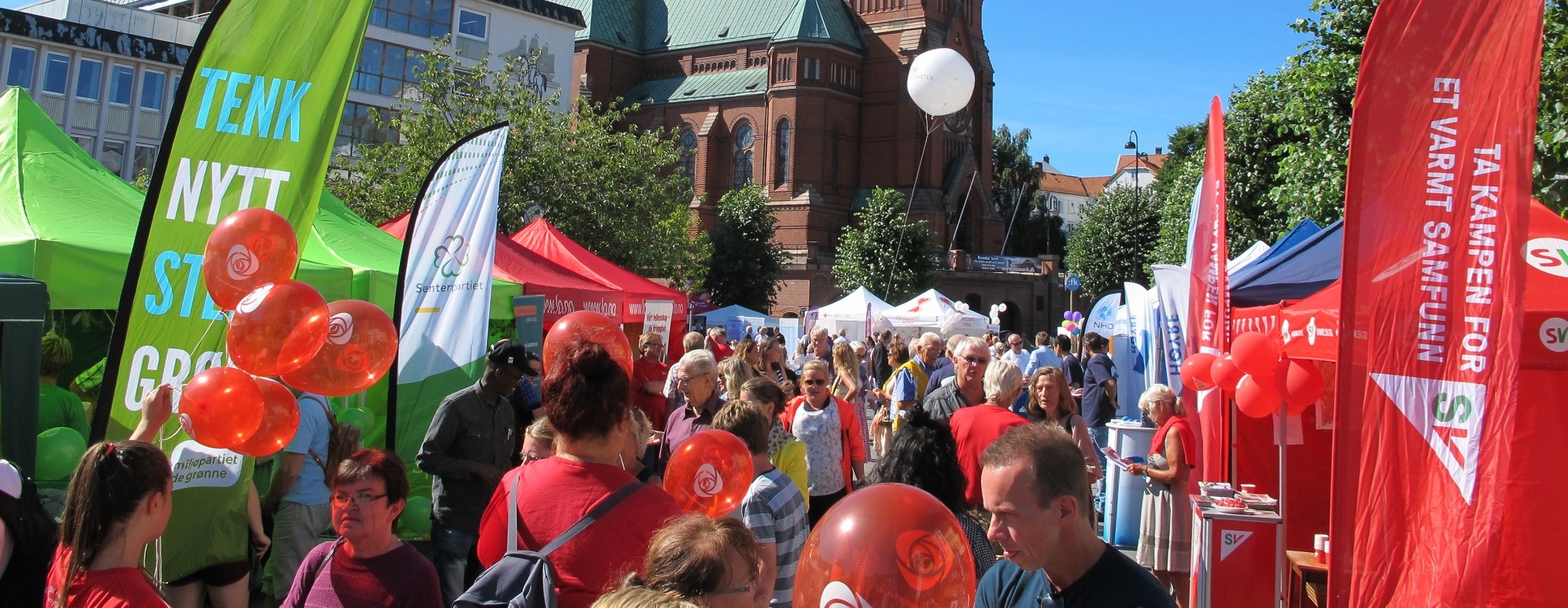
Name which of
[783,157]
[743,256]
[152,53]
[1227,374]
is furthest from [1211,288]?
[783,157]

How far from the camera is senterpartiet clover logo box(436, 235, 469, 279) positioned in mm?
7027

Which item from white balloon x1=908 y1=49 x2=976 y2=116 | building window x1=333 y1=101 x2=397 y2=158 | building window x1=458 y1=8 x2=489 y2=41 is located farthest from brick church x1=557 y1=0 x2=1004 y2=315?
white balloon x1=908 y1=49 x2=976 y2=116

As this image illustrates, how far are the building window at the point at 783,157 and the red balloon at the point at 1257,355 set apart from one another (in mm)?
51692

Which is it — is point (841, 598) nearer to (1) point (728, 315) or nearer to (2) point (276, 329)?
(2) point (276, 329)

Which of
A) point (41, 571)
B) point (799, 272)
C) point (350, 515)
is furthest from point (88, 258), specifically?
point (799, 272)

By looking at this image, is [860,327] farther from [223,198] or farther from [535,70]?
[535,70]

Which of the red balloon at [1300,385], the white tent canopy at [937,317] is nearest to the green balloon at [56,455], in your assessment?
the red balloon at [1300,385]

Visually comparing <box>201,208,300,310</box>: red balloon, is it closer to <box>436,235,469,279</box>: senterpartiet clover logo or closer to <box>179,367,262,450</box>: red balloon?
<box>179,367,262,450</box>: red balloon

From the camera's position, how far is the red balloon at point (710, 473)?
4.06 m

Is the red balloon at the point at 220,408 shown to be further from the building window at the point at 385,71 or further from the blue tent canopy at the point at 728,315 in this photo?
the building window at the point at 385,71

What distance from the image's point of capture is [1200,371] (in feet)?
21.7

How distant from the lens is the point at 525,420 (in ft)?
20.4

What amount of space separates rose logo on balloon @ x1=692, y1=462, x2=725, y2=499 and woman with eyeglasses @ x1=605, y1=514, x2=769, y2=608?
61.1 inches

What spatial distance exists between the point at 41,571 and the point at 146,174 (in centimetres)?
3399
